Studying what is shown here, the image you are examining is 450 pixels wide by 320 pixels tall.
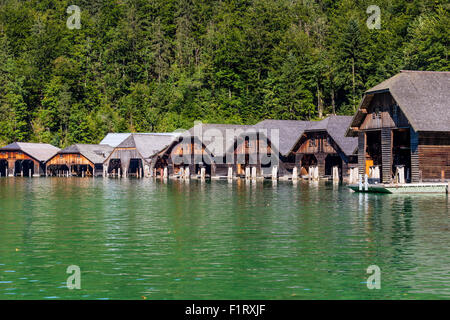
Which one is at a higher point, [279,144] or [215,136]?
[215,136]

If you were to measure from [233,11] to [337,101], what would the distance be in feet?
157

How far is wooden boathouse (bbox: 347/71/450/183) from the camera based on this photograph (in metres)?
57.7

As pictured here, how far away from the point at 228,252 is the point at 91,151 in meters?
99.5

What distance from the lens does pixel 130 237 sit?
27.2 meters

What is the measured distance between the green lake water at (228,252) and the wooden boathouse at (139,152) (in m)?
69.4

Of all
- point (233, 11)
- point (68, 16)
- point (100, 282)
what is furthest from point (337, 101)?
point (100, 282)

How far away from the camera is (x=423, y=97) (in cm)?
5916

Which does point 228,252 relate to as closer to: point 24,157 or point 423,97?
point 423,97

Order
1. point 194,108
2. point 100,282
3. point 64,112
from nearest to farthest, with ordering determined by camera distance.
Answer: point 100,282
point 194,108
point 64,112

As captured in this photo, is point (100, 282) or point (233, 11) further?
point (233, 11)

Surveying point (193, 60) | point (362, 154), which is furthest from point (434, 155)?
point (193, 60)

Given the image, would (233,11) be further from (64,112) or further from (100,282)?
(100,282)
